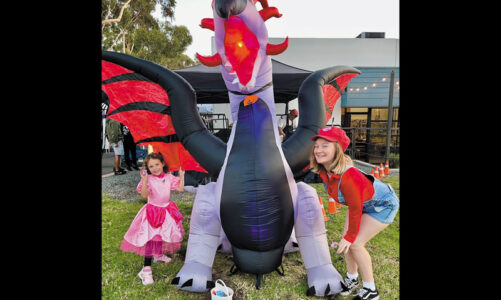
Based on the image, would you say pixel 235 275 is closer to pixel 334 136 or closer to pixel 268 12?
pixel 334 136

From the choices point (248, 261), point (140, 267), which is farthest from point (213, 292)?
point (140, 267)

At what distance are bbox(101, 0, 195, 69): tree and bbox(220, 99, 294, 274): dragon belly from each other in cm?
1338

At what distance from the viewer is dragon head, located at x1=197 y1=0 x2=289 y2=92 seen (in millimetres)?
1675

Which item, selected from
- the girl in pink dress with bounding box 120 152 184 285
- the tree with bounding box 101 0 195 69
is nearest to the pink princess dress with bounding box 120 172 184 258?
the girl in pink dress with bounding box 120 152 184 285

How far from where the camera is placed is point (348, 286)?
6.19 ft

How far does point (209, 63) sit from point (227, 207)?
1.06 m

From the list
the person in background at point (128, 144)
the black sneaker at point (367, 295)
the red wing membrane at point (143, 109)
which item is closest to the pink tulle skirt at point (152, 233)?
the red wing membrane at point (143, 109)

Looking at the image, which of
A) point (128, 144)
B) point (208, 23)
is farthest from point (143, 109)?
point (128, 144)

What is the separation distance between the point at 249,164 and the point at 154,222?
948mm

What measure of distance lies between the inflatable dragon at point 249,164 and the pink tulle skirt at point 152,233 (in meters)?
0.26

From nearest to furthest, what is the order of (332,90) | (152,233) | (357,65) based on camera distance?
(152,233) < (332,90) < (357,65)

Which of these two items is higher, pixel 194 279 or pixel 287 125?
pixel 287 125

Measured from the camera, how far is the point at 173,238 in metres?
2.06

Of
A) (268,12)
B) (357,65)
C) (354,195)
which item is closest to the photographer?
(354,195)
